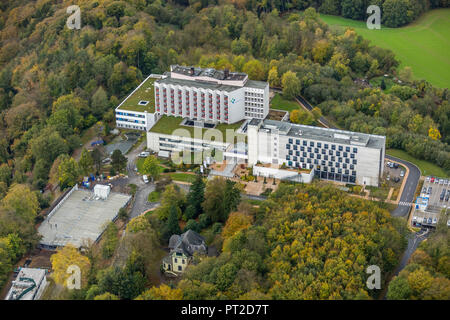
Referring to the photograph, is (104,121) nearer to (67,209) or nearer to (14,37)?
(67,209)

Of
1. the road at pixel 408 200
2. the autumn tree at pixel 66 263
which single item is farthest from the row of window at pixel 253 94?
the autumn tree at pixel 66 263

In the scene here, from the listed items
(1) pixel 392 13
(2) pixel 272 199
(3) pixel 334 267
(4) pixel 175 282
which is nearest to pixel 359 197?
(2) pixel 272 199

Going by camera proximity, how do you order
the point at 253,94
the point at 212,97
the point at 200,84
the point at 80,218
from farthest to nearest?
the point at 200,84 → the point at 253,94 → the point at 212,97 → the point at 80,218

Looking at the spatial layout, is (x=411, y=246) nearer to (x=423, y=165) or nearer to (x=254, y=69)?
(x=423, y=165)

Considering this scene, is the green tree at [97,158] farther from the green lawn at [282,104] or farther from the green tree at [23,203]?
the green lawn at [282,104]

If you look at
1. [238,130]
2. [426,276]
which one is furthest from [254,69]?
[426,276]

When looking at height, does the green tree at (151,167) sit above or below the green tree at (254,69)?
below


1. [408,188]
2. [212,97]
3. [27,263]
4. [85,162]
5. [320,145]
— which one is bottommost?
[27,263]
